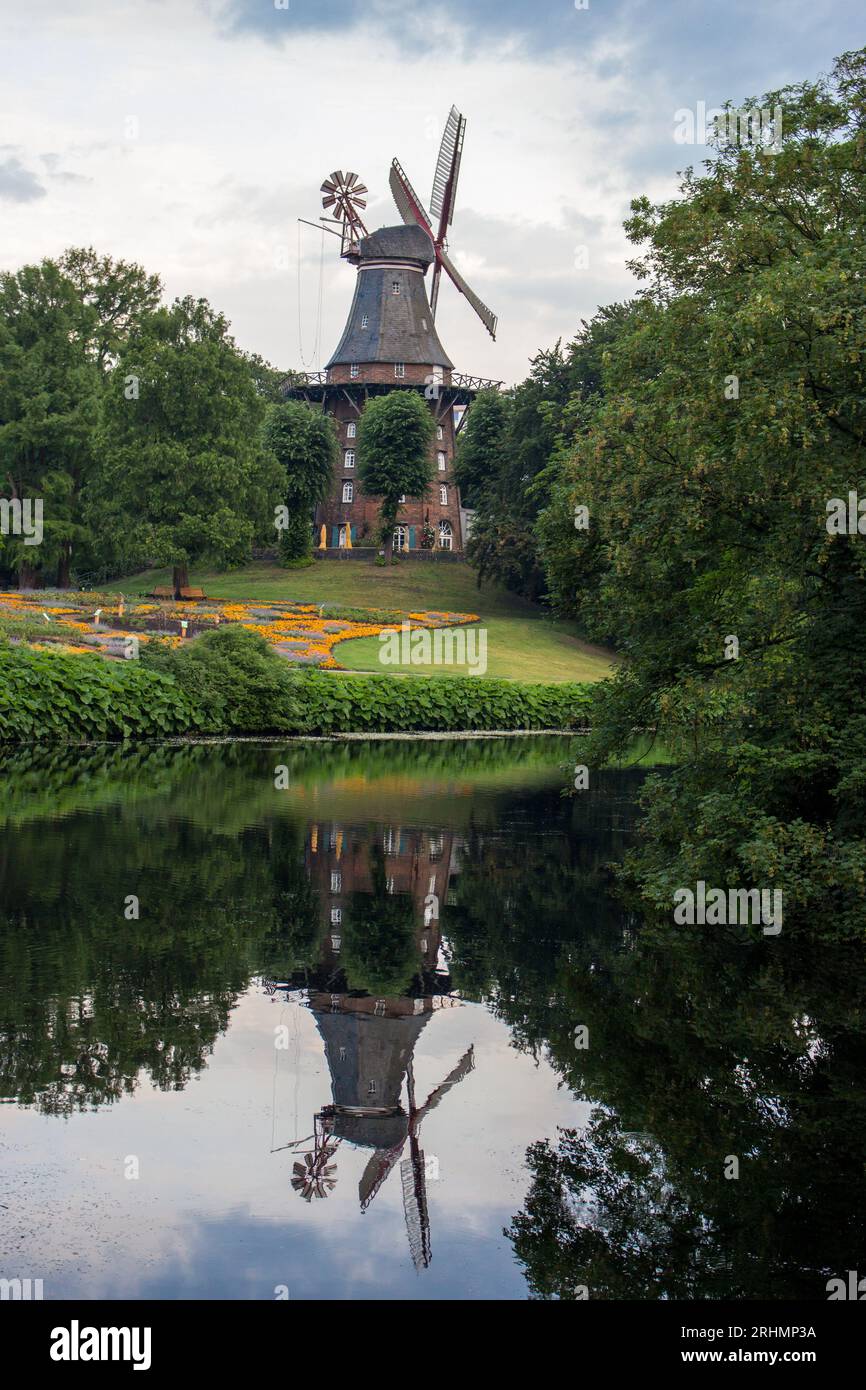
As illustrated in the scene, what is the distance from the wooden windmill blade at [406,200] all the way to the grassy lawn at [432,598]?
20401mm

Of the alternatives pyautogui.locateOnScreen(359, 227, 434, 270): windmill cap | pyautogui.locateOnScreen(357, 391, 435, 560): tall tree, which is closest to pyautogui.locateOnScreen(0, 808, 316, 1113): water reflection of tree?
pyautogui.locateOnScreen(357, 391, 435, 560): tall tree

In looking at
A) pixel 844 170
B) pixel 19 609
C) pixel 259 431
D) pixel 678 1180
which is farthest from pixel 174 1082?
pixel 259 431

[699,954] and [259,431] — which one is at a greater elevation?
[259,431]

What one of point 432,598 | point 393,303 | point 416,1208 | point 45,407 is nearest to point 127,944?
point 416,1208

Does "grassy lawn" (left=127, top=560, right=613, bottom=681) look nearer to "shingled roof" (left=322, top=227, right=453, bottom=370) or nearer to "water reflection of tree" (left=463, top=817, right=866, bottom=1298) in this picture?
"shingled roof" (left=322, top=227, right=453, bottom=370)

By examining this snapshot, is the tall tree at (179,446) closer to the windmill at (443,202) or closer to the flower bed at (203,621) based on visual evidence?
the flower bed at (203,621)

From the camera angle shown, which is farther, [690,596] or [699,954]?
[690,596]

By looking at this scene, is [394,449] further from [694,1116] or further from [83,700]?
[694,1116]

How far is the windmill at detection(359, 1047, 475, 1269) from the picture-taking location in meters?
7.28

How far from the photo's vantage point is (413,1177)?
8156mm

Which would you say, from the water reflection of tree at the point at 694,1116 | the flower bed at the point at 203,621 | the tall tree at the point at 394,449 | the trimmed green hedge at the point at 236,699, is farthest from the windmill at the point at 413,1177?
the tall tree at the point at 394,449

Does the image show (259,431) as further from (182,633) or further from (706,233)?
(706,233)
